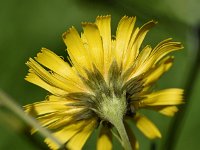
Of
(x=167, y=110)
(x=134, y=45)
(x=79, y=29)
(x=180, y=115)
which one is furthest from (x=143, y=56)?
(x=79, y=29)

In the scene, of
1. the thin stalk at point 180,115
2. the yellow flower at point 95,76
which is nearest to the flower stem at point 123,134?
the yellow flower at point 95,76

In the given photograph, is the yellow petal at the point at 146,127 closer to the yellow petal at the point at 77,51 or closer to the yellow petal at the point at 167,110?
the yellow petal at the point at 167,110

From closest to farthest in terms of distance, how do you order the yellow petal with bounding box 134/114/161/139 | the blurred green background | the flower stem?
1. the flower stem
2. the yellow petal with bounding box 134/114/161/139
3. the blurred green background

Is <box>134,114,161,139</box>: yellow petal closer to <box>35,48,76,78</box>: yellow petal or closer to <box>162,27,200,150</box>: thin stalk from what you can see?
<box>35,48,76,78</box>: yellow petal

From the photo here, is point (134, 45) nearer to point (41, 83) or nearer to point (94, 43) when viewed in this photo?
point (94, 43)

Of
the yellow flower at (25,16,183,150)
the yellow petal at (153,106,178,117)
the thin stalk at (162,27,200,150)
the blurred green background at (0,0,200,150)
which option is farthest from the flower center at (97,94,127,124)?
the blurred green background at (0,0,200,150)

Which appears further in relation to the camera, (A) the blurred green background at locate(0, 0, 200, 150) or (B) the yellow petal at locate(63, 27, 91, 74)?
(A) the blurred green background at locate(0, 0, 200, 150)
